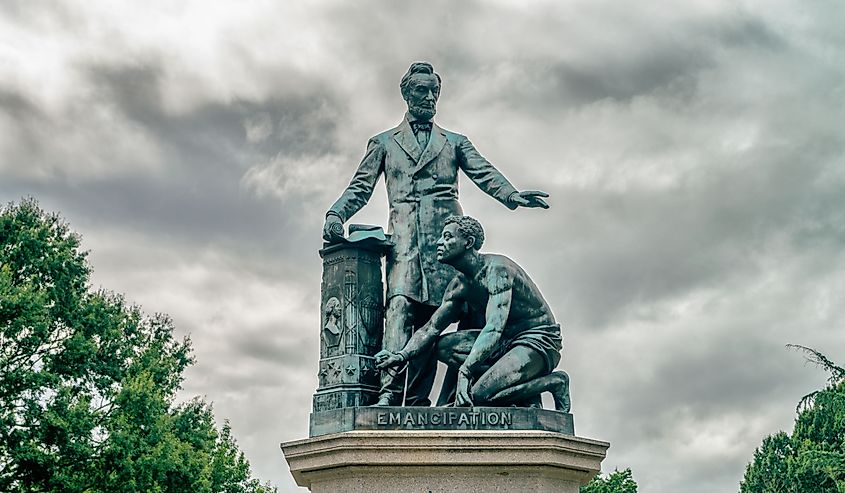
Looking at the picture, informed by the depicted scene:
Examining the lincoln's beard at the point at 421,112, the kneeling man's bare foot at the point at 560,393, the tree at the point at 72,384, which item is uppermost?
the tree at the point at 72,384

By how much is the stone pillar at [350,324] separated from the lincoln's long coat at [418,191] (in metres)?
0.29

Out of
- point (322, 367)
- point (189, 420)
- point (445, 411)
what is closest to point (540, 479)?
point (445, 411)

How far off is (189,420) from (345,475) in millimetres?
24728

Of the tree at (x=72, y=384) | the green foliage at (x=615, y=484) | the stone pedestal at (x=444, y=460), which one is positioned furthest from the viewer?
the green foliage at (x=615, y=484)

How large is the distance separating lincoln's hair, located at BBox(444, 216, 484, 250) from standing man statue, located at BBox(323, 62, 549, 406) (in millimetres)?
630

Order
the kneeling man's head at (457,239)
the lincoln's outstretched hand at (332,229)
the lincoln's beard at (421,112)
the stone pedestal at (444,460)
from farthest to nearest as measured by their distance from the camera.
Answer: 1. the lincoln's beard at (421,112)
2. the lincoln's outstretched hand at (332,229)
3. the kneeling man's head at (457,239)
4. the stone pedestal at (444,460)

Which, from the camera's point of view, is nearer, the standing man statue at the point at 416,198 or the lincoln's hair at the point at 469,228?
the lincoln's hair at the point at 469,228

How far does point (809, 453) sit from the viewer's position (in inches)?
1617

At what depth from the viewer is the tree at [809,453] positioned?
37469 mm

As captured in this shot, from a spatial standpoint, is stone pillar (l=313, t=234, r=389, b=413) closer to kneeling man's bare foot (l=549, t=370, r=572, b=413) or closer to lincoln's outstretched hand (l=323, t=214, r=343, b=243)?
lincoln's outstretched hand (l=323, t=214, r=343, b=243)

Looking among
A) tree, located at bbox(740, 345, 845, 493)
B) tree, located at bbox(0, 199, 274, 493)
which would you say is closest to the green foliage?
tree, located at bbox(740, 345, 845, 493)

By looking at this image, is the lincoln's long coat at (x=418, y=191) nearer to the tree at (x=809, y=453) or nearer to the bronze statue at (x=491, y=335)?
the bronze statue at (x=491, y=335)

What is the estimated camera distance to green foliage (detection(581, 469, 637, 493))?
156ft

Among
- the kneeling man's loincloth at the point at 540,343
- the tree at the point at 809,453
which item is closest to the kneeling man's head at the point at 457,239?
the kneeling man's loincloth at the point at 540,343
